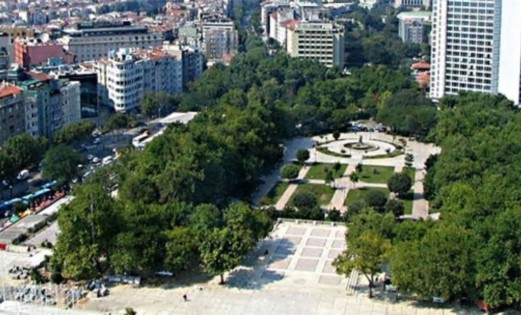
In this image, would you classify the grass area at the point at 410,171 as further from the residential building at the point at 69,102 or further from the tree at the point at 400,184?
the residential building at the point at 69,102

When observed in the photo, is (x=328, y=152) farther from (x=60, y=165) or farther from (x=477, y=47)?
(x=477, y=47)

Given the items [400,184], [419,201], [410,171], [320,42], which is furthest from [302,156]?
[320,42]

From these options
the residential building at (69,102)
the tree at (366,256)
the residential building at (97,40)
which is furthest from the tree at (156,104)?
the tree at (366,256)

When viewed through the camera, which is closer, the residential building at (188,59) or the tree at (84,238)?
the tree at (84,238)

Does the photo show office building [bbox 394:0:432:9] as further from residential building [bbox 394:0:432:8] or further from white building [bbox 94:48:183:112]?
white building [bbox 94:48:183:112]

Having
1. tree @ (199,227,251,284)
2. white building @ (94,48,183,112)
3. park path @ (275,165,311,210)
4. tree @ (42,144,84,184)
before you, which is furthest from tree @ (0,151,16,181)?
white building @ (94,48,183,112)
